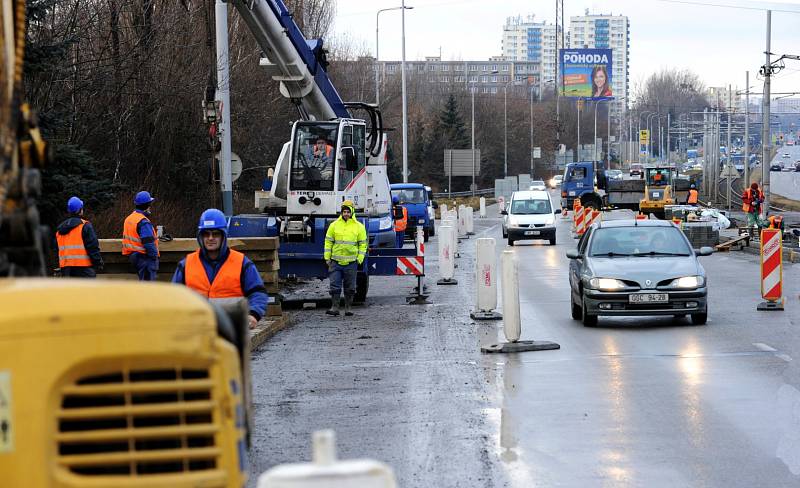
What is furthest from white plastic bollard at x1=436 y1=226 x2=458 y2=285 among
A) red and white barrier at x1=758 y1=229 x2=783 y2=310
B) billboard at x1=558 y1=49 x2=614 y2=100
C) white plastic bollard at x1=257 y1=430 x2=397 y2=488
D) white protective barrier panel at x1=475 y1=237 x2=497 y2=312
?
billboard at x1=558 y1=49 x2=614 y2=100

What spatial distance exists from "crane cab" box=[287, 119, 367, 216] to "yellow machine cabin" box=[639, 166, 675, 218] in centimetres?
4343

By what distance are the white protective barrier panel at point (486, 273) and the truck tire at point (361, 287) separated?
11.4 ft

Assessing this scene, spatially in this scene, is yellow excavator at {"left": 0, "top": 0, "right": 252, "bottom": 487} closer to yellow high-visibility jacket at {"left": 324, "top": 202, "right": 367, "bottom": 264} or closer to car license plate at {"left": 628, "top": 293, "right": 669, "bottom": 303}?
car license plate at {"left": 628, "top": 293, "right": 669, "bottom": 303}

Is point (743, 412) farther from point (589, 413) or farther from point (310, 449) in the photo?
point (310, 449)

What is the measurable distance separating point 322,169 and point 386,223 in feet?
6.72

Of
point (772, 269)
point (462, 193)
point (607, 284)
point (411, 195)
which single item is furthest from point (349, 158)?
point (462, 193)

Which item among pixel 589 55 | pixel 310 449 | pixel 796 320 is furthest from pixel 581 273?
pixel 589 55

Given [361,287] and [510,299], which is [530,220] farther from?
[510,299]

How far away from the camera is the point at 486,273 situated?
19031mm

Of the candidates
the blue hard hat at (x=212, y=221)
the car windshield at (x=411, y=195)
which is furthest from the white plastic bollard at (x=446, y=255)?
the car windshield at (x=411, y=195)

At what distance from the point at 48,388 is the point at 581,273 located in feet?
49.0

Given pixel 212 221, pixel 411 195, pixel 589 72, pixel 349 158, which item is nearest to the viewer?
pixel 212 221

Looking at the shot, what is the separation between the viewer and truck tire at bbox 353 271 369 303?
2273 centimetres

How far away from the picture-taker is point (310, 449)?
951cm
